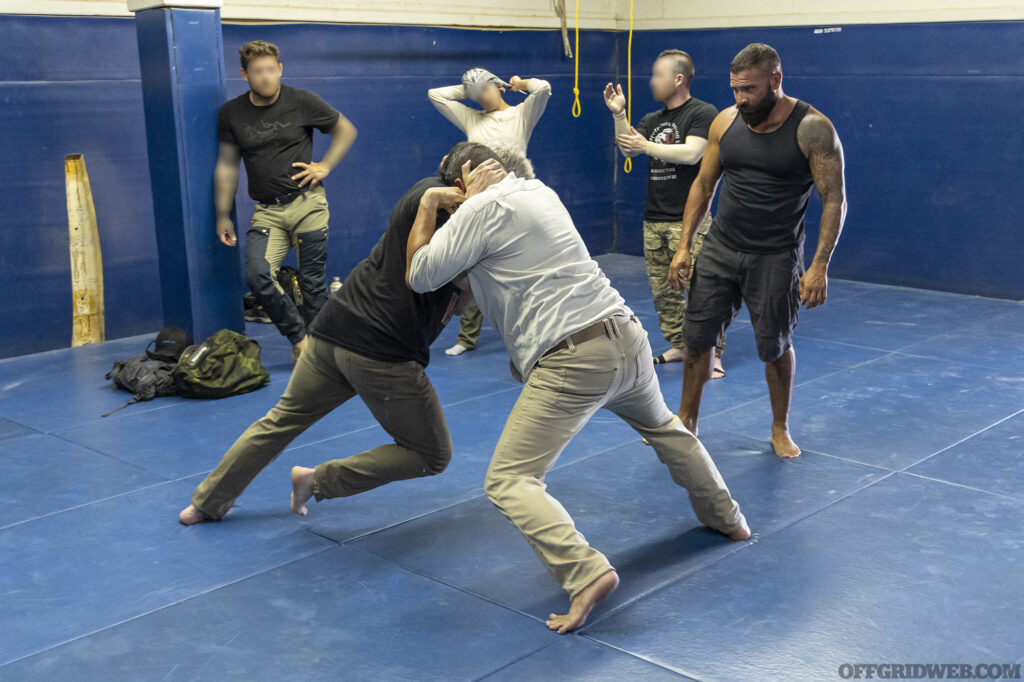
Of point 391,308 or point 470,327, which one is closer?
point 391,308

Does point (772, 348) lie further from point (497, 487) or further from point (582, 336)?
point (497, 487)

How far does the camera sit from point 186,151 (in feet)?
22.9

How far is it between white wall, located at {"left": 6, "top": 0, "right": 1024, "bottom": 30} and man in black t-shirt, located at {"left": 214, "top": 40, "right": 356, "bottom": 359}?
139 cm

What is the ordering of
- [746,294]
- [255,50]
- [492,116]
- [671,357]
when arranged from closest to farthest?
[746,294] → [255,50] → [671,357] → [492,116]

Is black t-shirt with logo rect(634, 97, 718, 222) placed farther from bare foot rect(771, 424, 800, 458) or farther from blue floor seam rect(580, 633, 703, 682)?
blue floor seam rect(580, 633, 703, 682)

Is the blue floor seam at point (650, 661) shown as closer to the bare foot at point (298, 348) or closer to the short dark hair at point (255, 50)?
the bare foot at point (298, 348)

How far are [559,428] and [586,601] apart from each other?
59cm

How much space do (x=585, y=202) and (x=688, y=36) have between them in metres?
1.96

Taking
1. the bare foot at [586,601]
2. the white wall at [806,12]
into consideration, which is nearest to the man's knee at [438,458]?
the bare foot at [586,601]

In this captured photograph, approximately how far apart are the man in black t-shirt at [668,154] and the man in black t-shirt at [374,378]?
2739 mm

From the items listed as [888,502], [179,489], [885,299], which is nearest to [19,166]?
[179,489]

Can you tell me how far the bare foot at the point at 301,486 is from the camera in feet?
14.5

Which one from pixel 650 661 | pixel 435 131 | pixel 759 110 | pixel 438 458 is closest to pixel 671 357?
pixel 759 110

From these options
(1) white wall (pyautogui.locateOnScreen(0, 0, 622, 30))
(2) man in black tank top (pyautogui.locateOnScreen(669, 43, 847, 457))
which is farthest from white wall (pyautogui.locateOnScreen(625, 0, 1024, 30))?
(2) man in black tank top (pyautogui.locateOnScreen(669, 43, 847, 457))
